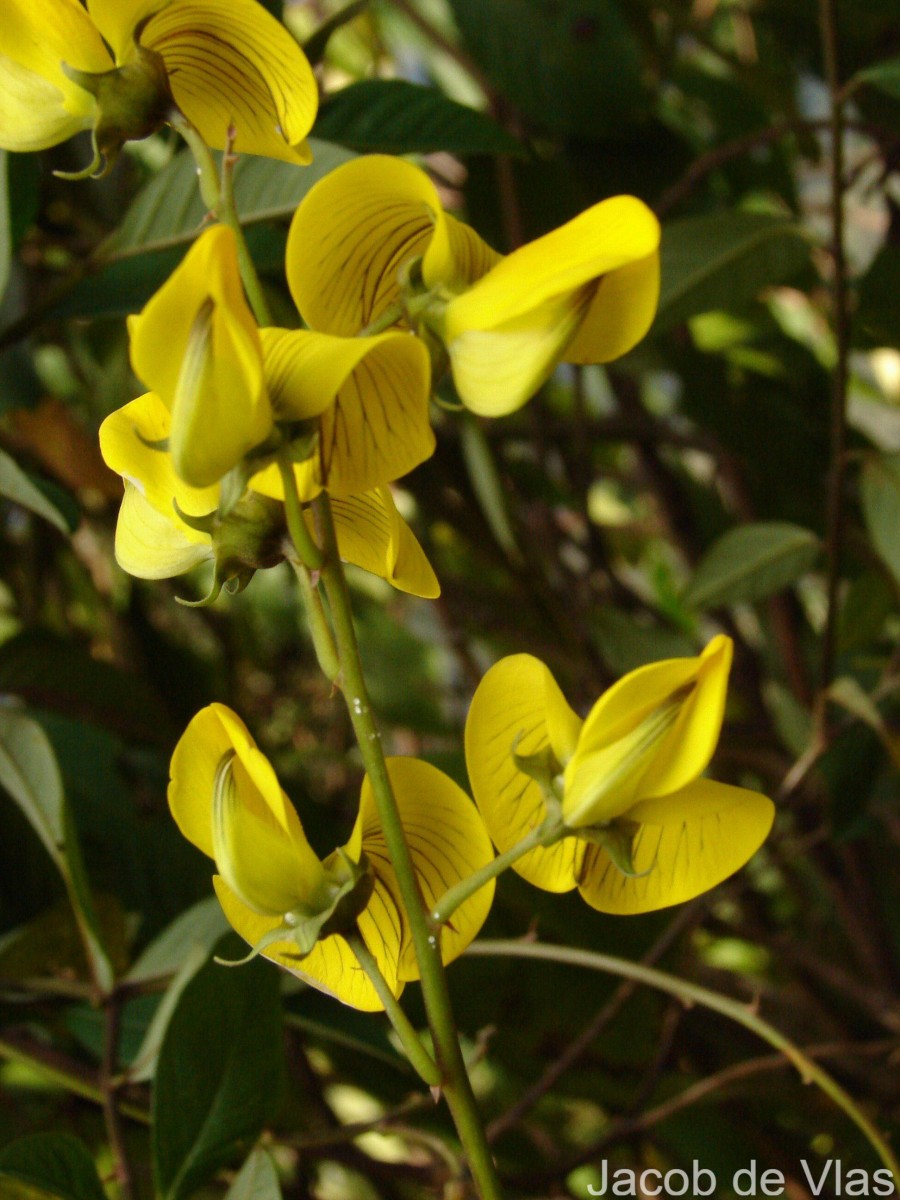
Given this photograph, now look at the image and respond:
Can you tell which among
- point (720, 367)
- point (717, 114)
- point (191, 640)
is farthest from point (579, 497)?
point (191, 640)

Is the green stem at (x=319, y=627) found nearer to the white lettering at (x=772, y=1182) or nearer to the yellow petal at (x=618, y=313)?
the yellow petal at (x=618, y=313)

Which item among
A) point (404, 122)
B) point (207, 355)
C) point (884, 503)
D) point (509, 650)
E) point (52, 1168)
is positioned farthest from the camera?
point (509, 650)

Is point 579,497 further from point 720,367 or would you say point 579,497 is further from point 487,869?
point 487,869

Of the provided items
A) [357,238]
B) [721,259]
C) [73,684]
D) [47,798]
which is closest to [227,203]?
[357,238]

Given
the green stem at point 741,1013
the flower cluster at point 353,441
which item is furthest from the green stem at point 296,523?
the green stem at point 741,1013

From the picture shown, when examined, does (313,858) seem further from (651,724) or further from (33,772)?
(33,772)

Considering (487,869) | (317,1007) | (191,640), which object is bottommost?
(191,640)
